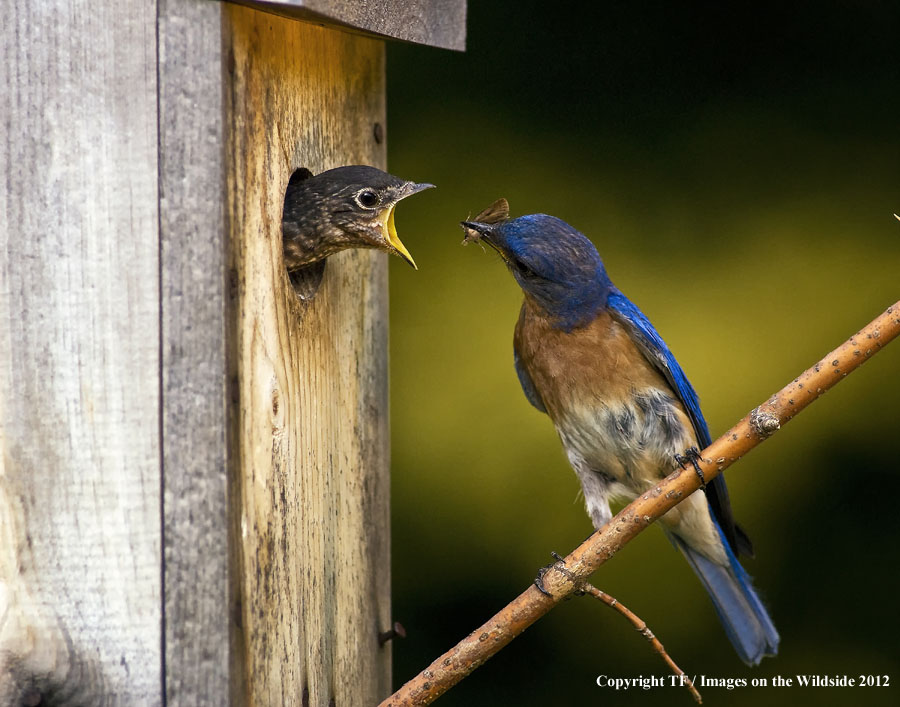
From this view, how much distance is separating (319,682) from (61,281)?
82cm

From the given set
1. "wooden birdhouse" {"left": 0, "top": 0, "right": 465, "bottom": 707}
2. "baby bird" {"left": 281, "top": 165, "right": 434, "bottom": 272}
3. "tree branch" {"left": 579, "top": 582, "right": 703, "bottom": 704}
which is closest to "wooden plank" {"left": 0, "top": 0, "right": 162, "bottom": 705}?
"wooden birdhouse" {"left": 0, "top": 0, "right": 465, "bottom": 707}

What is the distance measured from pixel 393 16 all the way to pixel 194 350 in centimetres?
83

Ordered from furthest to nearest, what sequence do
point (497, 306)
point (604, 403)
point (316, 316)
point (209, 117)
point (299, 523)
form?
point (497, 306) → point (604, 403) → point (316, 316) → point (299, 523) → point (209, 117)

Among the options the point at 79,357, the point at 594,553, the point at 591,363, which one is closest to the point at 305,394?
the point at 79,357

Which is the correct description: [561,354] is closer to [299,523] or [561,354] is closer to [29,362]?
[299,523]

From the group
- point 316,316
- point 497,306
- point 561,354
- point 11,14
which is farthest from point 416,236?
point 11,14

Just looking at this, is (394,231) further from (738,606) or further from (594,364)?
(738,606)

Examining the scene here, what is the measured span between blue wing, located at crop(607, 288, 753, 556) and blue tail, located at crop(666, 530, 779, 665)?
0.25 metres

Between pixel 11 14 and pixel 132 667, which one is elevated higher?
pixel 11 14

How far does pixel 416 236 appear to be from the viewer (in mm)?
3602

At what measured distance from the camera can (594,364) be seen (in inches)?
102

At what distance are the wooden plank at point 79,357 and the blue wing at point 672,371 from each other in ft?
3.74

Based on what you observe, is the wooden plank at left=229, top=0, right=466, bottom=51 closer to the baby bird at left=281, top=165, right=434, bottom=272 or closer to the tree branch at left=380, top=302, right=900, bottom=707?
the baby bird at left=281, top=165, right=434, bottom=272

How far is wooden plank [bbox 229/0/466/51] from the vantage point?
5.86 ft
